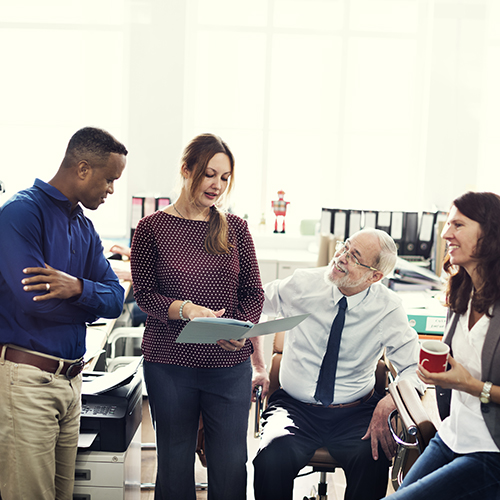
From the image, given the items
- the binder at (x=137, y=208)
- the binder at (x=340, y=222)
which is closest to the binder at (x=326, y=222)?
the binder at (x=340, y=222)

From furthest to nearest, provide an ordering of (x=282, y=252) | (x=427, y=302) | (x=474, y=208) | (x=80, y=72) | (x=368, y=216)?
(x=80, y=72) → (x=282, y=252) → (x=368, y=216) → (x=427, y=302) → (x=474, y=208)

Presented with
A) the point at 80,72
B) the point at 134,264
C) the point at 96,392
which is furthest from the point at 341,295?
the point at 80,72

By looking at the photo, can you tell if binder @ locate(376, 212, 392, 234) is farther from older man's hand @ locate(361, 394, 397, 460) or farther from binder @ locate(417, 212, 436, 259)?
older man's hand @ locate(361, 394, 397, 460)

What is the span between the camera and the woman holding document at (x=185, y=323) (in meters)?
1.70

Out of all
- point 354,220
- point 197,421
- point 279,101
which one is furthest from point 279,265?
point 197,421

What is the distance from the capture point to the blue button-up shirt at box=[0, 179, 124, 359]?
4.50ft

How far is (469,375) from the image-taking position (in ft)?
4.74

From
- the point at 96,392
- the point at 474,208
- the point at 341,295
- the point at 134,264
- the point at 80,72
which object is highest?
the point at 80,72

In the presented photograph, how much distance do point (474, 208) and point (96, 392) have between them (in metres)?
1.42

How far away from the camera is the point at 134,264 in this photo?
1.72 meters

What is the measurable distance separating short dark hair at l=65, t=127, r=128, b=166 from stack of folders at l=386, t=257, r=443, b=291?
2.30m

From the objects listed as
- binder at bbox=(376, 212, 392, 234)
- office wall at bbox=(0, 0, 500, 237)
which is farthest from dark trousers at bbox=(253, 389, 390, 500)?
office wall at bbox=(0, 0, 500, 237)

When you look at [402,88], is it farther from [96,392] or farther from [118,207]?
[96,392]

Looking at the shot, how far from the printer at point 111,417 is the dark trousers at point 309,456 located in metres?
0.47
